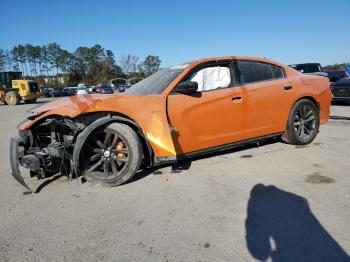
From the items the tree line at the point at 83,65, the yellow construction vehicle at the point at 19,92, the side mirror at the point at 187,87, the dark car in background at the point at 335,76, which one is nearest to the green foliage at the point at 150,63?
the tree line at the point at 83,65

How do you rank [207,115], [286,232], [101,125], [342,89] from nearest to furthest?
[286,232]
[101,125]
[207,115]
[342,89]

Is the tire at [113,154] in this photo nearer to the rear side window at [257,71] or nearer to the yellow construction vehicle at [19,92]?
the rear side window at [257,71]

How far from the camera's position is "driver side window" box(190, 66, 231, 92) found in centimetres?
→ 448

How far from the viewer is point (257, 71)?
4.98 meters

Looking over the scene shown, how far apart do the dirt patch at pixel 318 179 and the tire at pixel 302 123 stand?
1.45 m

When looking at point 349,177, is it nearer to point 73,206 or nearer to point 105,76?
point 73,206

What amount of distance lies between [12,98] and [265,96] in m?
24.7

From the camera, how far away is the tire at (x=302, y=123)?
5322 millimetres

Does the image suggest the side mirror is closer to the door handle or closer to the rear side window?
the door handle

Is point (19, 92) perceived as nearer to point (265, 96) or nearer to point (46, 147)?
point (46, 147)

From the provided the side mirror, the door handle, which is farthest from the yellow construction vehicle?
the door handle

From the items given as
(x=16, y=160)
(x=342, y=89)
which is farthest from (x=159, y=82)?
(x=342, y=89)

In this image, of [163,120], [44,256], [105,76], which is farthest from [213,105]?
[105,76]

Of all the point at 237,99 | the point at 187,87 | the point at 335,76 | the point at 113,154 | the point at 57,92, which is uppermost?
the point at 57,92
